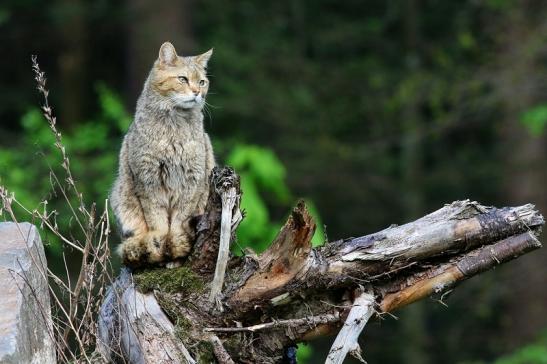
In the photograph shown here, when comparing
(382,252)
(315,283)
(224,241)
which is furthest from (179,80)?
(382,252)

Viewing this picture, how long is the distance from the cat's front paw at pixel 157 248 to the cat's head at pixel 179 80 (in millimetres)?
829

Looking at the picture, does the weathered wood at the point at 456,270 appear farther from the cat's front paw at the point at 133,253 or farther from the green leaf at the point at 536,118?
the green leaf at the point at 536,118

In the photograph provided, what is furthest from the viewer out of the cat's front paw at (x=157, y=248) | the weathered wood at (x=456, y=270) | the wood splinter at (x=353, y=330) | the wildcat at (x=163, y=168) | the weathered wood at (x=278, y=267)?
the wildcat at (x=163, y=168)

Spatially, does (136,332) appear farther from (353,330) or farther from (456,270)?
(456,270)

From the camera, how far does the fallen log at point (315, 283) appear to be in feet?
18.3

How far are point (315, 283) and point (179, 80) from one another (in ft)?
5.17

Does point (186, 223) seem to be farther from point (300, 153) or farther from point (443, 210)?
point (300, 153)

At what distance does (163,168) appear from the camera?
6215mm

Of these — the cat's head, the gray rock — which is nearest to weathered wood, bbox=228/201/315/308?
the gray rock

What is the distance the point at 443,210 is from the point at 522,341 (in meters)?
9.46

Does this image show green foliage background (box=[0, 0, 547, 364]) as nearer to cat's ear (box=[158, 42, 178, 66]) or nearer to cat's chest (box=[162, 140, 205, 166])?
cat's ear (box=[158, 42, 178, 66])

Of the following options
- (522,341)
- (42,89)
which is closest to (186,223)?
(42,89)

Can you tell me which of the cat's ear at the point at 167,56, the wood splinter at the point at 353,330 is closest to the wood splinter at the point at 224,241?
the wood splinter at the point at 353,330

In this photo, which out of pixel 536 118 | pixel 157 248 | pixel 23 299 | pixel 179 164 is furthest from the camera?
pixel 536 118
